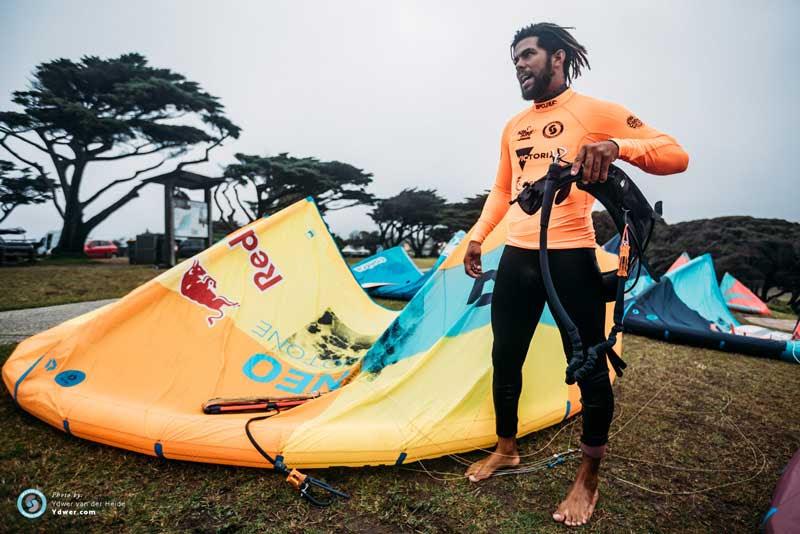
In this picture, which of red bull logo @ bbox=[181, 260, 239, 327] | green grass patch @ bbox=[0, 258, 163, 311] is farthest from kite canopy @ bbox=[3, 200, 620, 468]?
green grass patch @ bbox=[0, 258, 163, 311]

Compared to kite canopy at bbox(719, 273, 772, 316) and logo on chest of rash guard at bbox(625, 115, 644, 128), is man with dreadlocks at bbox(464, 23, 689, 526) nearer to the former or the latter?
logo on chest of rash guard at bbox(625, 115, 644, 128)

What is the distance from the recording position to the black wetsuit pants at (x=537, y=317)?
5.39 feet

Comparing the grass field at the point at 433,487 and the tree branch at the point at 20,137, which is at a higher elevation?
the tree branch at the point at 20,137

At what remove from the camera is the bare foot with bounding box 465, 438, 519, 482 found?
1.95 meters

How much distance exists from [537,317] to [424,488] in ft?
3.12

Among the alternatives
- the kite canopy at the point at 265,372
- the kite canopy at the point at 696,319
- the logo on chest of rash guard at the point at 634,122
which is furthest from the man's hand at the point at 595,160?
the kite canopy at the point at 696,319

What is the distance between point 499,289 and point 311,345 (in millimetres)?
1864

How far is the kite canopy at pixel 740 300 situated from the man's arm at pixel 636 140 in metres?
10.3

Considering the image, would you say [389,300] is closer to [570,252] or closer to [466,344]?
[466,344]

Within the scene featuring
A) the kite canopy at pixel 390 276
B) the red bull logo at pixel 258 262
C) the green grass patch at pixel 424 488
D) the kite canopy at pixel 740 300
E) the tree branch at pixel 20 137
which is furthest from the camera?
the tree branch at pixel 20 137

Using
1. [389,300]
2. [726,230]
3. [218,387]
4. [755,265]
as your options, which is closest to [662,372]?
[218,387]

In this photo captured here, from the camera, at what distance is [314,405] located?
2133 mm

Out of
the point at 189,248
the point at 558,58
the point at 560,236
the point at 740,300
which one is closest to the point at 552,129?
the point at 558,58

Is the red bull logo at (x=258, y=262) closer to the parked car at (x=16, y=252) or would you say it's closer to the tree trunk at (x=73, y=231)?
the parked car at (x=16, y=252)
